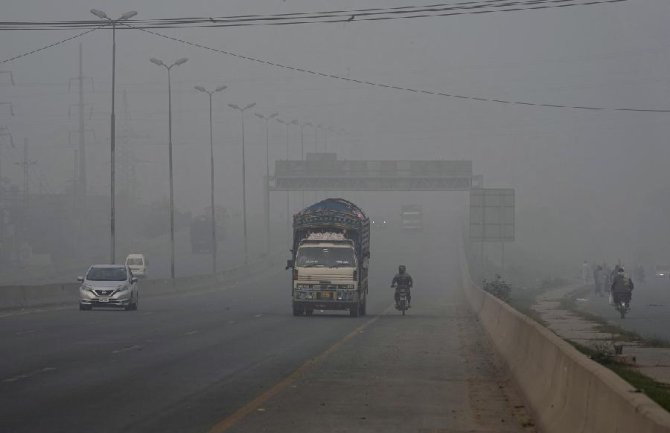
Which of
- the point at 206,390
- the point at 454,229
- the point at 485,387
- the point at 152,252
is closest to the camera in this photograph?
the point at 206,390

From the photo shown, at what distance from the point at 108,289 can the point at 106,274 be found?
1329 mm

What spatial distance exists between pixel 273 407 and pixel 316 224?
90.5 feet

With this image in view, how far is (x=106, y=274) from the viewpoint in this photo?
45188mm

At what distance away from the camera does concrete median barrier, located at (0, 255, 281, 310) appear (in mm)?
44125

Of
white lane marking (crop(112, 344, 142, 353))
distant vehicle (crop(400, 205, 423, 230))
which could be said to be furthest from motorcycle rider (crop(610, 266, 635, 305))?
distant vehicle (crop(400, 205, 423, 230))

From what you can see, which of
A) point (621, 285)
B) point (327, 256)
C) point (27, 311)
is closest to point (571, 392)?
point (327, 256)

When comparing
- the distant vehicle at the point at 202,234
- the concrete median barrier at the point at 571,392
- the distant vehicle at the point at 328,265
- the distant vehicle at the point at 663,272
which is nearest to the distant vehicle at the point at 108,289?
the distant vehicle at the point at 328,265

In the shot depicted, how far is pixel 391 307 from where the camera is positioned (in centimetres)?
5328

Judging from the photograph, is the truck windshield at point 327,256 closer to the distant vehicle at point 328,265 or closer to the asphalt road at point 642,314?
the distant vehicle at point 328,265

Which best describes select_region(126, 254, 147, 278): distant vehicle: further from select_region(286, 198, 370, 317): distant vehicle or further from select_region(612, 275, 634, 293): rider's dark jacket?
select_region(612, 275, 634, 293): rider's dark jacket

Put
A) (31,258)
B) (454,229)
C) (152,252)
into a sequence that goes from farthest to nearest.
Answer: (454,229) < (152,252) < (31,258)

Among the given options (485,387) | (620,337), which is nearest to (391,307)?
(620,337)

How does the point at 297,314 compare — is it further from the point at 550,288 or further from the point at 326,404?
the point at 550,288

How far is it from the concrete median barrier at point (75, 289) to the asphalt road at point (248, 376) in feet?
15.9
